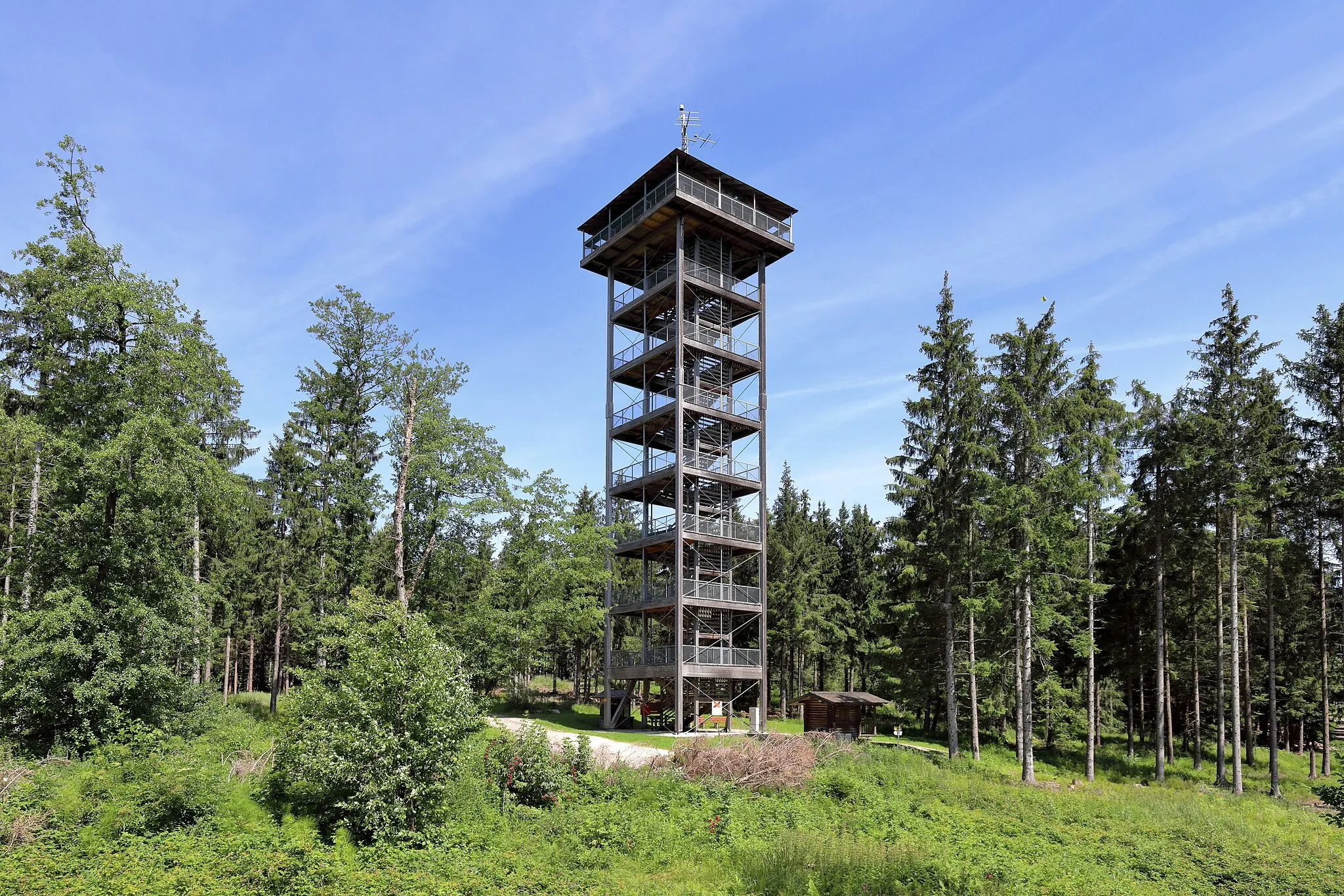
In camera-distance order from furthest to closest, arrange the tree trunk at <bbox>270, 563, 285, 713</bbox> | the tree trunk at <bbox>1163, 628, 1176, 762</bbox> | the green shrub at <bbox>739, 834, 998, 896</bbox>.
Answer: the tree trunk at <bbox>1163, 628, 1176, 762</bbox>, the tree trunk at <bbox>270, 563, 285, 713</bbox>, the green shrub at <bbox>739, 834, 998, 896</bbox>

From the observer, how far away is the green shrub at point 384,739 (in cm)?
1630

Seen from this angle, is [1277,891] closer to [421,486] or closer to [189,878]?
[189,878]

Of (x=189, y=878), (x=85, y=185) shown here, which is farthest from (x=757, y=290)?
(x=189, y=878)

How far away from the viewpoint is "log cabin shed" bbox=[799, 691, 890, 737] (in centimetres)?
3719

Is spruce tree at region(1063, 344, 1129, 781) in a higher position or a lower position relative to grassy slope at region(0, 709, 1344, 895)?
higher

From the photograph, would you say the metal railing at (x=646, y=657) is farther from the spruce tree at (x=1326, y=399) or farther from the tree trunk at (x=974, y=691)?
the spruce tree at (x=1326, y=399)

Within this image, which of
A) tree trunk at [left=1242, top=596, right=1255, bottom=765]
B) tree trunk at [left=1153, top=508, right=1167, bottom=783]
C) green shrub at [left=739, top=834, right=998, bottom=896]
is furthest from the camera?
tree trunk at [left=1242, top=596, right=1255, bottom=765]

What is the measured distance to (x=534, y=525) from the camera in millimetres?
32031

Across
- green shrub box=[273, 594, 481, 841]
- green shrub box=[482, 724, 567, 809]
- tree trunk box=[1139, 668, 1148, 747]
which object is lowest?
tree trunk box=[1139, 668, 1148, 747]

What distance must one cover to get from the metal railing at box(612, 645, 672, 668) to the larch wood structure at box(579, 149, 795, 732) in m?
0.07

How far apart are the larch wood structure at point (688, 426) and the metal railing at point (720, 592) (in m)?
0.07

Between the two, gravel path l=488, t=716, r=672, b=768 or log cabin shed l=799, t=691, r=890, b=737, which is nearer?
gravel path l=488, t=716, r=672, b=768

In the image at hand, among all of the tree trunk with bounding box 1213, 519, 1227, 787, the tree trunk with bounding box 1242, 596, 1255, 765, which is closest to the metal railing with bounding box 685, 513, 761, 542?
the tree trunk with bounding box 1213, 519, 1227, 787

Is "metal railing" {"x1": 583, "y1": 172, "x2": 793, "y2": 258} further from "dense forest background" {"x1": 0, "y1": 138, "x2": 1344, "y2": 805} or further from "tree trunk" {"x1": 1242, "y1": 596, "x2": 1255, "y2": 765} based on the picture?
"tree trunk" {"x1": 1242, "y1": 596, "x2": 1255, "y2": 765}
